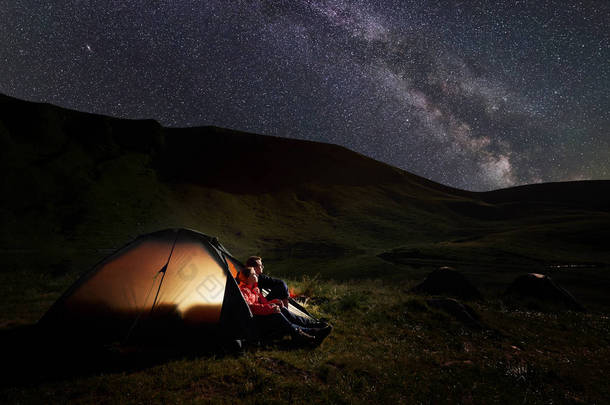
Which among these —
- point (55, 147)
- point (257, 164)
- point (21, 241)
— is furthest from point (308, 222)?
point (55, 147)

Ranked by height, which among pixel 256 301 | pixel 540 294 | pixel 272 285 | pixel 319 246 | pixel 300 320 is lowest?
pixel 300 320

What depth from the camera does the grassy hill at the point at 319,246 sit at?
5.98 metres

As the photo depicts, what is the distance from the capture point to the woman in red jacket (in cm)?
738

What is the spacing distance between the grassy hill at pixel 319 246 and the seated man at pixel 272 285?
134 centimetres

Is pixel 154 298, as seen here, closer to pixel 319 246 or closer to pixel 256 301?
pixel 256 301

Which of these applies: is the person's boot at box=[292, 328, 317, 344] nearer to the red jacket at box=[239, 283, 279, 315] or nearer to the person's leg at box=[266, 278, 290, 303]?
the red jacket at box=[239, 283, 279, 315]

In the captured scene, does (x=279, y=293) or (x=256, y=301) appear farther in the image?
(x=279, y=293)

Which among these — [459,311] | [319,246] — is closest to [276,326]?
[459,311]

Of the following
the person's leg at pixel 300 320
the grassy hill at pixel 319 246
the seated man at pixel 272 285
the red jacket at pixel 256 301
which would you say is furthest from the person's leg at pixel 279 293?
the grassy hill at pixel 319 246

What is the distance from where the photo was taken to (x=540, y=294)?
16.1 metres

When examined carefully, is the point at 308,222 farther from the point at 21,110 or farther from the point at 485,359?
the point at 21,110

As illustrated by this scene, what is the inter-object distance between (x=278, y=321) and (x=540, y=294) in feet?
53.6

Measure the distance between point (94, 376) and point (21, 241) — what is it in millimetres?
62321

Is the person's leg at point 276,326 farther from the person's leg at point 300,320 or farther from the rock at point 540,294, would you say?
the rock at point 540,294
